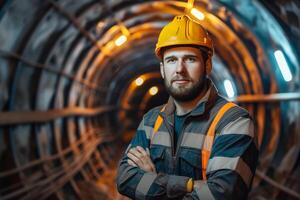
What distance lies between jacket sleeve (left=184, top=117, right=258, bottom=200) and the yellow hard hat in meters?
0.70

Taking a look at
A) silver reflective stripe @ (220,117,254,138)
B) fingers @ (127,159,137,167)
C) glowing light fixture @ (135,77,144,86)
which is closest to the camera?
silver reflective stripe @ (220,117,254,138)

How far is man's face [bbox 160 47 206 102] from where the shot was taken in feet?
9.69

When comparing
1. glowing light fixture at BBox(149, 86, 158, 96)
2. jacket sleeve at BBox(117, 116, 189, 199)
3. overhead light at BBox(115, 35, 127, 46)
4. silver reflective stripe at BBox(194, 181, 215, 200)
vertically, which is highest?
overhead light at BBox(115, 35, 127, 46)

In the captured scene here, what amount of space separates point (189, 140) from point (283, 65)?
4.74 m

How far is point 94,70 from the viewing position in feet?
40.2

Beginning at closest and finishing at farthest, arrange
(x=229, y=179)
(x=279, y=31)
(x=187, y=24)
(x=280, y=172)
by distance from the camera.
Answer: (x=229, y=179)
(x=187, y=24)
(x=279, y=31)
(x=280, y=172)

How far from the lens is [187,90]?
2.95 m

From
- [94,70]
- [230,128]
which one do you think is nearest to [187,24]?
[230,128]

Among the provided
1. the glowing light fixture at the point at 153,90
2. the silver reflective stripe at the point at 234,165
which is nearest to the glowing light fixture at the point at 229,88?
the silver reflective stripe at the point at 234,165

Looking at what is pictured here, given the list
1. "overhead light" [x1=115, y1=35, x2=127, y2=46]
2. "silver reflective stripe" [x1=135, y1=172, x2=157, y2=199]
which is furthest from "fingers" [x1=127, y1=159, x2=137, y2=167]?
"overhead light" [x1=115, y1=35, x2=127, y2=46]

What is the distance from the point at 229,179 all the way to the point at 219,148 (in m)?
0.21

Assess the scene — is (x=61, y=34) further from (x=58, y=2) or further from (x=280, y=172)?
(x=280, y=172)

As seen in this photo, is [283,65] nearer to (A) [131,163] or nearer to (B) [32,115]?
(B) [32,115]

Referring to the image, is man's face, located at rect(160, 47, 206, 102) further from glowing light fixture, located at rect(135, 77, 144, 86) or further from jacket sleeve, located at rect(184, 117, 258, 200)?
glowing light fixture, located at rect(135, 77, 144, 86)
